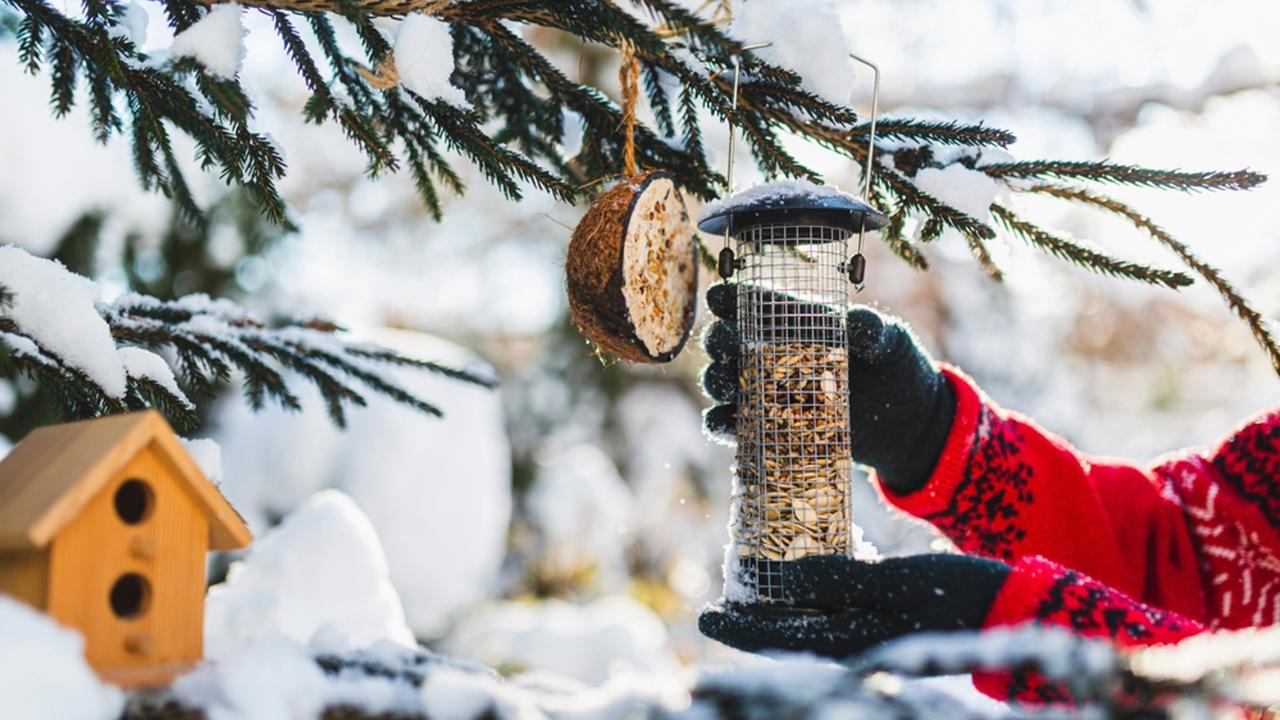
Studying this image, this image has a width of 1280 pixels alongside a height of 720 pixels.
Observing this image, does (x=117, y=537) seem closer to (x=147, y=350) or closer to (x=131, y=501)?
(x=131, y=501)

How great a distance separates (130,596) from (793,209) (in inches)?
35.7

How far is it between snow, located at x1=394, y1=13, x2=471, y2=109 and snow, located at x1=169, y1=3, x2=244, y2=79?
177 mm

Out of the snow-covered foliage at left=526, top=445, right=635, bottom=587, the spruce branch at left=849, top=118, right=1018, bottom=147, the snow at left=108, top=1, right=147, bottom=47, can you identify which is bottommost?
the spruce branch at left=849, top=118, right=1018, bottom=147

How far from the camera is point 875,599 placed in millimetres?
1116

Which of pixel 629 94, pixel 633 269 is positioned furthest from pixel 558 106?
pixel 633 269

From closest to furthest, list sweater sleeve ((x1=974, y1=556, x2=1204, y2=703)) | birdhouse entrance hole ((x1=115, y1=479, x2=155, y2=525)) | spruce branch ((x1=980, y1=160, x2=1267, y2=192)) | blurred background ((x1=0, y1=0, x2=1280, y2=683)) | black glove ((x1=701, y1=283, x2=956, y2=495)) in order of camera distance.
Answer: birdhouse entrance hole ((x1=115, y1=479, x2=155, y2=525)), sweater sleeve ((x1=974, y1=556, x2=1204, y2=703)), spruce branch ((x1=980, y1=160, x2=1267, y2=192)), black glove ((x1=701, y1=283, x2=956, y2=495)), blurred background ((x1=0, y1=0, x2=1280, y2=683))

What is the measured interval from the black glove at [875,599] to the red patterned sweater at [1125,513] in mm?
583

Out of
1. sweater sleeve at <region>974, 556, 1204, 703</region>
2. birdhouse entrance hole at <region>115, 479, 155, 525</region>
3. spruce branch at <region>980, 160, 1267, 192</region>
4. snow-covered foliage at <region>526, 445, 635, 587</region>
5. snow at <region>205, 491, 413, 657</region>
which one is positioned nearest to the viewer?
birdhouse entrance hole at <region>115, 479, 155, 525</region>

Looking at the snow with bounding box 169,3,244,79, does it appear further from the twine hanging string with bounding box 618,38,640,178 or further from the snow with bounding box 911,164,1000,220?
the snow with bounding box 911,164,1000,220

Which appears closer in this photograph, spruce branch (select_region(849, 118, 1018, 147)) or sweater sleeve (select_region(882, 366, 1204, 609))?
spruce branch (select_region(849, 118, 1018, 147))

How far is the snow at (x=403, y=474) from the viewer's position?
4746 millimetres

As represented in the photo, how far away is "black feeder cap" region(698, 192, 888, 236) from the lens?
4.07ft

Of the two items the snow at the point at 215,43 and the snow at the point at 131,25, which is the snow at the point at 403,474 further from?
the snow at the point at 215,43

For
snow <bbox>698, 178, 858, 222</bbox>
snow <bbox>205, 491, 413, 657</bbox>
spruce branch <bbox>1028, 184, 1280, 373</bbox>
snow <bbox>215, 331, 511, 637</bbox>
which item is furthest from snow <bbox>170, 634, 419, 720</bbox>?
snow <bbox>215, 331, 511, 637</bbox>
